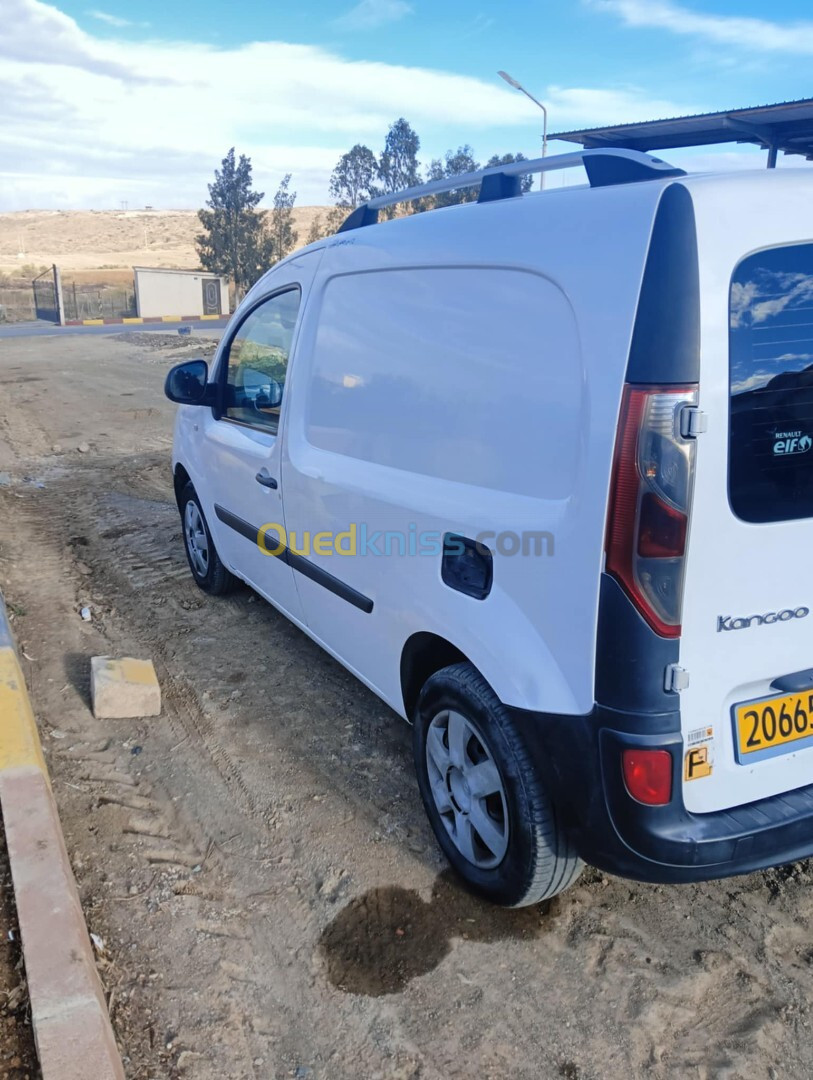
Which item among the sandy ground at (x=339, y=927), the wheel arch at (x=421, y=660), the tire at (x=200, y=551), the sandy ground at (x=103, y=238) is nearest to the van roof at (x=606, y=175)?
the wheel arch at (x=421, y=660)

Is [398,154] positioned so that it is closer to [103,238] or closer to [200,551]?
[200,551]

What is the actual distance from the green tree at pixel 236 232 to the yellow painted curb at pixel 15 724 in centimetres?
3500

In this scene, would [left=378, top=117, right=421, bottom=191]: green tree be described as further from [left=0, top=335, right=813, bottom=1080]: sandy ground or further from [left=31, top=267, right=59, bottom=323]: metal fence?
[left=0, top=335, right=813, bottom=1080]: sandy ground

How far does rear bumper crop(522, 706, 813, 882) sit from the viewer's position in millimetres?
2076

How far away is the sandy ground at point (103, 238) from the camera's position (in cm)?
6769

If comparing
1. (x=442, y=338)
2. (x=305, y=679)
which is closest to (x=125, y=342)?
(x=305, y=679)

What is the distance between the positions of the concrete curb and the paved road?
25163mm

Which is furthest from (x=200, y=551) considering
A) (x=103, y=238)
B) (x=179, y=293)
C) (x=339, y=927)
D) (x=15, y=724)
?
(x=103, y=238)

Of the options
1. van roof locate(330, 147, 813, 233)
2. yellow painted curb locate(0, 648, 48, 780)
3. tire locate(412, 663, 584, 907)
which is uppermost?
van roof locate(330, 147, 813, 233)

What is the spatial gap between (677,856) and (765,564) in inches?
30.3

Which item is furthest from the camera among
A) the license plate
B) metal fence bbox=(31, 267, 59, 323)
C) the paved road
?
metal fence bbox=(31, 267, 59, 323)

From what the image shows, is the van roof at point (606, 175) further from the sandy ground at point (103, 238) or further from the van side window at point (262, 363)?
the sandy ground at point (103, 238)

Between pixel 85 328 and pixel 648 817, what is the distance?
2992cm

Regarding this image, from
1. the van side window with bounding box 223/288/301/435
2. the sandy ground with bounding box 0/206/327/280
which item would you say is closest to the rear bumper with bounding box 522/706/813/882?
the van side window with bounding box 223/288/301/435
